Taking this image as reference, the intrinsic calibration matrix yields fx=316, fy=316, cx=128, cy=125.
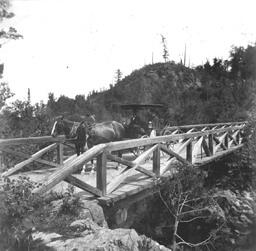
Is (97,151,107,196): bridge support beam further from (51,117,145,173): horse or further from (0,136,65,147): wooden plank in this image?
(51,117,145,173): horse

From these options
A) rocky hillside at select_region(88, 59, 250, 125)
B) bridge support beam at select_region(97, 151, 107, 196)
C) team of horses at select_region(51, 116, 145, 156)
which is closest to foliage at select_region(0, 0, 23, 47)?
bridge support beam at select_region(97, 151, 107, 196)

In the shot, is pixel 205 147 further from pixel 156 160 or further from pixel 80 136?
→ pixel 80 136

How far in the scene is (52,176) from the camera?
15.5 feet

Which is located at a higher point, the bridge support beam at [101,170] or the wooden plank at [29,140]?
the wooden plank at [29,140]

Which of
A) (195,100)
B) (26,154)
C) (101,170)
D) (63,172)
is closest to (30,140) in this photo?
(26,154)

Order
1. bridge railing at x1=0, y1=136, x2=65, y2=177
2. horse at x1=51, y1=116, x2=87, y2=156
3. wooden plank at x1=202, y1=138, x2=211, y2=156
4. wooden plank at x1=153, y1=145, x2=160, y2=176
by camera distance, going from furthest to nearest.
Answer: wooden plank at x1=202, y1=138, x2=211, y2=156 → horse at x1=51, y1=116, x2=87, y2=156 → bridge railing at x1=0, y1=136, x2=65, y2=177 → wooden plank at x1=153, y1=145, x2=160, y2=176

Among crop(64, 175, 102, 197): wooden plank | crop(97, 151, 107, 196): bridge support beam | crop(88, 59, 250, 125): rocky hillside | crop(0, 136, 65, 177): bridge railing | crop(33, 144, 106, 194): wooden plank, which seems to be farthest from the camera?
crop(88, 59, 250, 125): rocky hillside

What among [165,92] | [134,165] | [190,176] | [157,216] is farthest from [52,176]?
[165,92]

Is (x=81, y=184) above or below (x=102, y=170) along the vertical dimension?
below

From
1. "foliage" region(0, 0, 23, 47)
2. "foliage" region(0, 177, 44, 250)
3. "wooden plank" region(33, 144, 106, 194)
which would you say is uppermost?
"foliage" region(0, 0, 23, 47)

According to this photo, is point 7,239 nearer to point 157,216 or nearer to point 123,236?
point 123,236

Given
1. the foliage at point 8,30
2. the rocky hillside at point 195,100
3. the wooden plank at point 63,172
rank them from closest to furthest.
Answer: the foliage at point 8,30
the wooden plank at point 63,172
the rocky hillside at point 195,100

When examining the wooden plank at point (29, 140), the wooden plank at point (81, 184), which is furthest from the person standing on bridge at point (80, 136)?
the wooden plank at point (81, 184)

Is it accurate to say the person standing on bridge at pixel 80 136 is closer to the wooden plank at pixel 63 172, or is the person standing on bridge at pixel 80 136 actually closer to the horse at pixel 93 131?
the horse at pixel 93 131
